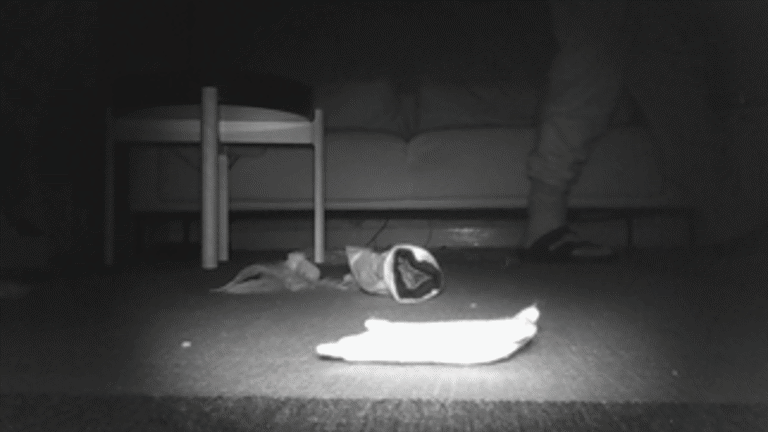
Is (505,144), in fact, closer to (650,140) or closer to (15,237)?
(650,140)

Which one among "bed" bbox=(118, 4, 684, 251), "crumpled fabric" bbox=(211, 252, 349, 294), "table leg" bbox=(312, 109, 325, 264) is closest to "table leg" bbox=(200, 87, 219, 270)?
"crumpled fabric" bbox=(211, 252, 349, 294)

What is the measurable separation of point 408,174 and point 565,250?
0.60 metres

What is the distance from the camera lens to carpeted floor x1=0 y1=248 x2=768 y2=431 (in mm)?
630

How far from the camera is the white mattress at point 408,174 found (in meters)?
2.34

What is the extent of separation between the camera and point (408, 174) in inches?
94.3

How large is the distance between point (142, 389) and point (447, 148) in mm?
1773

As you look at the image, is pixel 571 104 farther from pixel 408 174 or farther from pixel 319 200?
pixel 319 200

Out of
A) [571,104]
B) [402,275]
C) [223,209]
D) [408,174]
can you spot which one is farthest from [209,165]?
[571,104]

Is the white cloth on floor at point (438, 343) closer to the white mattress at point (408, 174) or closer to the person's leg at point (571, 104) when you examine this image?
the person's leg at point (571, 104)

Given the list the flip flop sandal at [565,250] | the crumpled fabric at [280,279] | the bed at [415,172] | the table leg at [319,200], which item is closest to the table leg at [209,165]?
the crumpled fabric at [280,279]

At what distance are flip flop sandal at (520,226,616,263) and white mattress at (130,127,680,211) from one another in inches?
13.3

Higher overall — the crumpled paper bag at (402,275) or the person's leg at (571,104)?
the person's leg at (571,104)

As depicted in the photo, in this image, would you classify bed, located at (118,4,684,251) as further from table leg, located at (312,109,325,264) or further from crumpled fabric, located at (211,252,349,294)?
crumpled fabric, located at (211,252,349,294)

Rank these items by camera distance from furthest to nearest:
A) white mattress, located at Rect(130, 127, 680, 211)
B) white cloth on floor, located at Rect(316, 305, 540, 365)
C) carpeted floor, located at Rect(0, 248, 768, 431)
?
white mattress, located at Rect(130, 127, 680, 211), white cloth on floor, located at Rect(316, 305, 540, 365), carpeted floor, located at Rect(0, 248, 768, 431)
